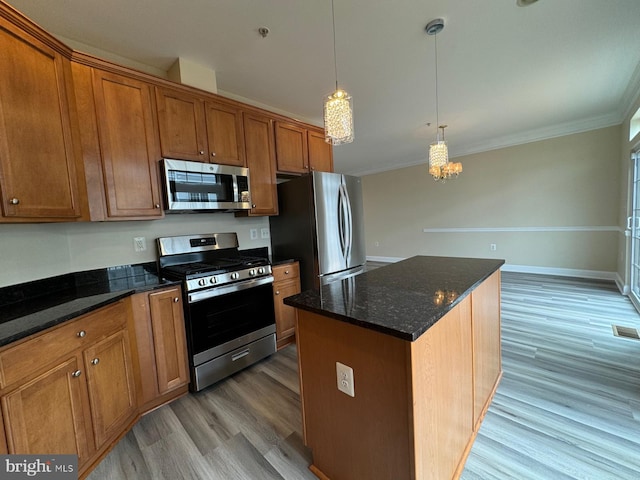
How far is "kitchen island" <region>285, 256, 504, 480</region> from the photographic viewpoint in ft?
3.12

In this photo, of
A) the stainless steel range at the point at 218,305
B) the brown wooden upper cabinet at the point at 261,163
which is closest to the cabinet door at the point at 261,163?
the brown wooden upper cabinet at the point at 261,163

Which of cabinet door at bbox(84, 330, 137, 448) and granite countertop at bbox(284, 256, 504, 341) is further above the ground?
granite countertop at bbox(284, 256, 504, 341)

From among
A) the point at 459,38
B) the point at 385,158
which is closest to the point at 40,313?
the point at 459,38

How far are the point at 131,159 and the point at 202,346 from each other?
1489mm

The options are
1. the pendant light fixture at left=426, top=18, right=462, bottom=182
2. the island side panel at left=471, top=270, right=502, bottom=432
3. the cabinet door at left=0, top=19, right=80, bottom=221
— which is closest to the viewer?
the cabinet door at left=0, top=19, right=80, bottom=221

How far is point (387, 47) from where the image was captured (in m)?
2.20

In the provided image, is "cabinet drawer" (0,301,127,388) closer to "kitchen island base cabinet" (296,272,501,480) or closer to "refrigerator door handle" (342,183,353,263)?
"kitchen island base cabinet" (296,272,501,480)

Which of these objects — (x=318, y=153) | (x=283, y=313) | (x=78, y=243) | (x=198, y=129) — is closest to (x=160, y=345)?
(x=78, y=243)

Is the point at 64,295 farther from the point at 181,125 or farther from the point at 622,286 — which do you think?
the point at 622,286

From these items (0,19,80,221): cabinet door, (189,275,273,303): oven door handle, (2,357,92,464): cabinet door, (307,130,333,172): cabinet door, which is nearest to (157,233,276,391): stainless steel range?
(189,275,273,303): oven door handle

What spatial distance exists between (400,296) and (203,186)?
1864 mm

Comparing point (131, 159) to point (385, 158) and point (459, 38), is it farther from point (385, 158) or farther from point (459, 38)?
point (385, 158)

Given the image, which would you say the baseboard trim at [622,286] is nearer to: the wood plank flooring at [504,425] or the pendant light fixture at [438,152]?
the wood plank flooring at [504,425]

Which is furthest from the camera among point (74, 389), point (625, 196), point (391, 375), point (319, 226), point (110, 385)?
point (625, 196)
